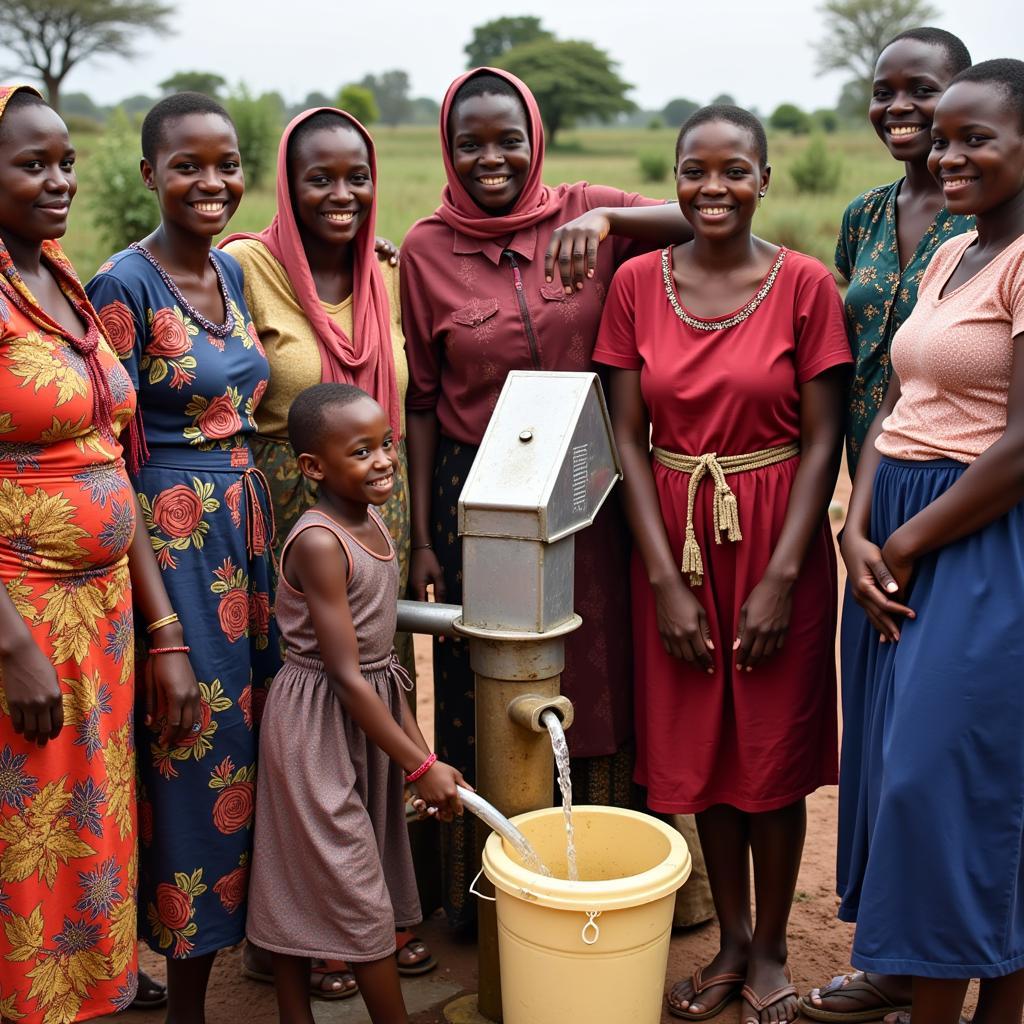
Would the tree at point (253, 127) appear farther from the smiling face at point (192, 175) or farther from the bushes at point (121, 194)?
the smiling face at point (192, 175)

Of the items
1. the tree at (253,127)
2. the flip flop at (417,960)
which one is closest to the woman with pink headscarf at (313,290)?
the flip flop at (417,960)

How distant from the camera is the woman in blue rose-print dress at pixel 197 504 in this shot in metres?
2.57

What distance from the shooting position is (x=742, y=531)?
9.19 feet

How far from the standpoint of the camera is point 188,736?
8.61 ft

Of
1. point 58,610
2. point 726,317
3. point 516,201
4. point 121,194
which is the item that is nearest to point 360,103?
point 121,194

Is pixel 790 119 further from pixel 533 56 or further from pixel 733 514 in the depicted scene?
pixel 733 514

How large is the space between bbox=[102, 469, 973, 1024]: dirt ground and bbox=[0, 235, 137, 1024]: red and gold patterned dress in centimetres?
61

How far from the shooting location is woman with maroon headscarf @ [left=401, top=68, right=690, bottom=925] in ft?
9.99

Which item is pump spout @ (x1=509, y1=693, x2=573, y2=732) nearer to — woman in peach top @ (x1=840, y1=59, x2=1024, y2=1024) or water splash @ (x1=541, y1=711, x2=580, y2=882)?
water splash @ (x1=541, y1=711, x2=580, y2=882)

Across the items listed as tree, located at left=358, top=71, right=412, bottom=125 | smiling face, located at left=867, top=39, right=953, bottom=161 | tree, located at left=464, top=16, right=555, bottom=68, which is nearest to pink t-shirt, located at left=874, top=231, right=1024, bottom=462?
smiling face, located at left=867, top=39, right=953, bottom=161

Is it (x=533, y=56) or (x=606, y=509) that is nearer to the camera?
(x=606, y=509)

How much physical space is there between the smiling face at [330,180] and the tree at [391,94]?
6505 centimetres

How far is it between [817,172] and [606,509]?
18.1 m

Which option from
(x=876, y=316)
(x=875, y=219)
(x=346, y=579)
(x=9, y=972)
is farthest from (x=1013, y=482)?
(x=9, y=972)
